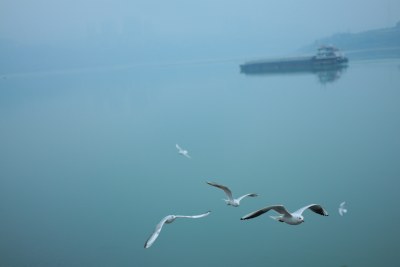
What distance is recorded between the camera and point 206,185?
14.5 m

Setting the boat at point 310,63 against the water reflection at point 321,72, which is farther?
the boat at point 310,63

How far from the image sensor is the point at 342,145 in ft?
60.0

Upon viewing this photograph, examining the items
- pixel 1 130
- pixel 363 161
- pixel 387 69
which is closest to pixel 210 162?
pixel 363 161

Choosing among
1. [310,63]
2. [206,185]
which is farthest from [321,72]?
[206,185]

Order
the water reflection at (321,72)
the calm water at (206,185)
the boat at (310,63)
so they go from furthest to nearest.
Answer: the boat at (310,63), the water reflection at (321,72), the calm water at (206,185)

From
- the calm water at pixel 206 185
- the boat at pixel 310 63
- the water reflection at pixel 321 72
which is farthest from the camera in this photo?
the boat at pixel 310 63

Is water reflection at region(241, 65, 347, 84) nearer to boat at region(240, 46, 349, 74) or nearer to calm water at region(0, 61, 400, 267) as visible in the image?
boat at region(240, 46, 349, 74)

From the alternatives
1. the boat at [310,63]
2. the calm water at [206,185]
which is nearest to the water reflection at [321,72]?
the boat at [310,63]

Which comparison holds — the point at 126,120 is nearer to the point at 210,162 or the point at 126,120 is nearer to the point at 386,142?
the point at 210,162

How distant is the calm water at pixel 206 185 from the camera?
425 inches

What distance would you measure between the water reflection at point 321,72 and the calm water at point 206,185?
12.7 metres

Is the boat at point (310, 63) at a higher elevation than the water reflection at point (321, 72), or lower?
higher

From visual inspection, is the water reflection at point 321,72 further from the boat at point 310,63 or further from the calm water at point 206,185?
the calm water at point 206,185

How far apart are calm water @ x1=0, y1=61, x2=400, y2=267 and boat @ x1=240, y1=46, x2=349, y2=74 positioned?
2084 centimetres
